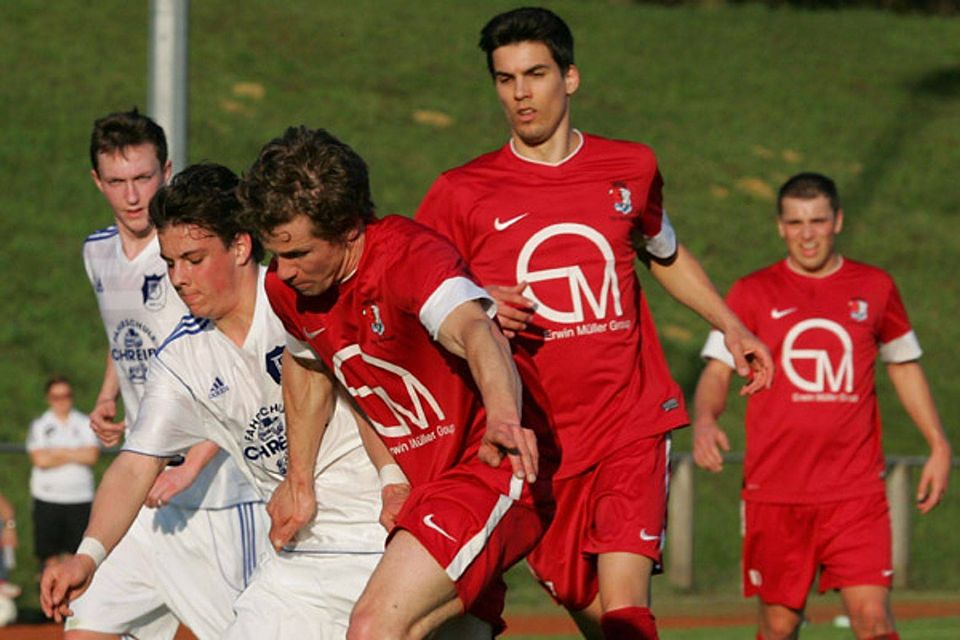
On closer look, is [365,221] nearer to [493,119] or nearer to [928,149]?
[493,119]

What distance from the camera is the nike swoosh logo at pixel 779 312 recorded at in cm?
818

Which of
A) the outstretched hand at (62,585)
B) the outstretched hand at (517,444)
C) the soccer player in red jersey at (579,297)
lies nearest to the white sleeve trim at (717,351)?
A: the soccer player in red jersey at (579,297)

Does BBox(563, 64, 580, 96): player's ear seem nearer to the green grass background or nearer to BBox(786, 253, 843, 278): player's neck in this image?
BBox(786, 253, 843, 278): player's neck

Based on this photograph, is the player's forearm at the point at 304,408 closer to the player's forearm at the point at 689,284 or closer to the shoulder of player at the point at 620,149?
the shoulder of player at the point at 620,149

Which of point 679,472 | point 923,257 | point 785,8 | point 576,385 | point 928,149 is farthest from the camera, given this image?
point 785,8

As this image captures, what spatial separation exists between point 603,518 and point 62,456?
310 inches

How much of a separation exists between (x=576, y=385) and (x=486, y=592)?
1.15 m

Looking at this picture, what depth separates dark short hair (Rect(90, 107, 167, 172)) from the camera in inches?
267

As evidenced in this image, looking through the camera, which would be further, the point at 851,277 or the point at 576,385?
the point at 851,277

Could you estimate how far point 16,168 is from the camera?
24.1 meters

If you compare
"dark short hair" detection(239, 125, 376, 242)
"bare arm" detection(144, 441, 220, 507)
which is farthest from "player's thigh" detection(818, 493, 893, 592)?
"dark short hair" detection(239, 125, 376, 242)

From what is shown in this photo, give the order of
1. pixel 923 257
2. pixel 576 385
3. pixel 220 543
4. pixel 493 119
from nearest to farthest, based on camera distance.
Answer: pixel 576 385
pixel 220 543
pixel 923 257
pixel 493 119

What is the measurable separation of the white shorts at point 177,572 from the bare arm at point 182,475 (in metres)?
0.23

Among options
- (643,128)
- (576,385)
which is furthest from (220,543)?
(643,128)
